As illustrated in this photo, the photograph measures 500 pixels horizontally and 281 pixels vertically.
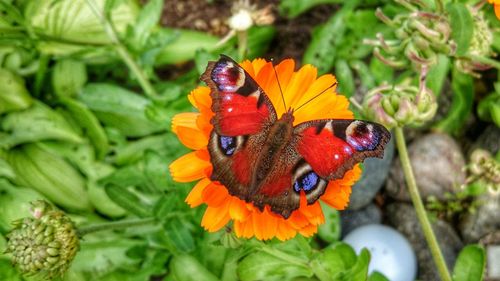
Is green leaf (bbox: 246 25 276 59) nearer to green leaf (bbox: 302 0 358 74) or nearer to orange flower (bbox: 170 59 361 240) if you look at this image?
green leaf (bbox: 302 0 358 74)

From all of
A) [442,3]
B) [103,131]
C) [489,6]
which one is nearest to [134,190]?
[103,131]

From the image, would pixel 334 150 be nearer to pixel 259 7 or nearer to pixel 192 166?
pixel 192 166

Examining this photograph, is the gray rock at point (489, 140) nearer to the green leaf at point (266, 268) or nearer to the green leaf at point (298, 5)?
the green leaf at point (298, 5)

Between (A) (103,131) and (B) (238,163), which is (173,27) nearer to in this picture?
(A) (103,131)

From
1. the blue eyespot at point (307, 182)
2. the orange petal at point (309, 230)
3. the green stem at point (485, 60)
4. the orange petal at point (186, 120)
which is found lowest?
the green stem at point (485, 60)

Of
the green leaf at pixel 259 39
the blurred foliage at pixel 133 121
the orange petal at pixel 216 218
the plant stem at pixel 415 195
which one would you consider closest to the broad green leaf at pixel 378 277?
the blurred foliage at pixel 133 121

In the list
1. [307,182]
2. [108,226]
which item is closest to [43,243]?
[108,226]

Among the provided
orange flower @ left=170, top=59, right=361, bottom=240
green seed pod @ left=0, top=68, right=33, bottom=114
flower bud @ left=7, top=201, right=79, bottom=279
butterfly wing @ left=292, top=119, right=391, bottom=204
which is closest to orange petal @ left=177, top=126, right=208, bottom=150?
orange flower @ left=170, top=59, right=361, bottom=240
